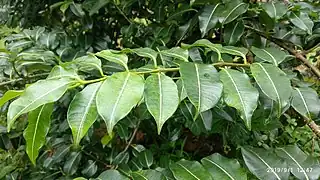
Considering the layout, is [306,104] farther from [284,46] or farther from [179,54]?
[284,46]

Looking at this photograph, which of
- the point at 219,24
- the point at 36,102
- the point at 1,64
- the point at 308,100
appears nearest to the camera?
the point at 36,102

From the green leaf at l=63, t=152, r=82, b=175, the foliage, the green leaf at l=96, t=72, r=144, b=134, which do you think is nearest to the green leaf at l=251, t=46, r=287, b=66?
the foliage

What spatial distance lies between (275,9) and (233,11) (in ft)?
0.33

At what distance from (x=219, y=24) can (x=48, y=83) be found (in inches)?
21.3

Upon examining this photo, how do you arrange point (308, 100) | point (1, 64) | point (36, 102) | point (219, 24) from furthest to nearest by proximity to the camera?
1. point (1, 64)
2. point (219, 24)
3. point (308, 100)
4. point (36, 102)

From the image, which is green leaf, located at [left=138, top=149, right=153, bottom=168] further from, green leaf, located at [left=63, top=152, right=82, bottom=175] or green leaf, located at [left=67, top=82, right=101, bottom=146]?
green leaf, located at [left=67, top=82, right=101, bottom=146]

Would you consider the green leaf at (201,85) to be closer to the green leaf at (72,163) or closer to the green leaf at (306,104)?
the green leaf at (306,104)

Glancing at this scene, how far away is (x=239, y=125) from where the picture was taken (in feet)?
3.49

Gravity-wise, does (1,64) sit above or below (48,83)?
below

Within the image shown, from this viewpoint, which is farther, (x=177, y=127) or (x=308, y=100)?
(x=177, y=127)

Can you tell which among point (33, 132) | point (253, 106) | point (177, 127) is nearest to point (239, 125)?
point (177, 127)

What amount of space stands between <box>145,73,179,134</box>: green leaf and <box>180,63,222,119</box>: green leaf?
0.02m

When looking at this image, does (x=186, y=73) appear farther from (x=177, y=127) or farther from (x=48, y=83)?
(x=177, y=127)

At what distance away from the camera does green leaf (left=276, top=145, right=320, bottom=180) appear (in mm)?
791
